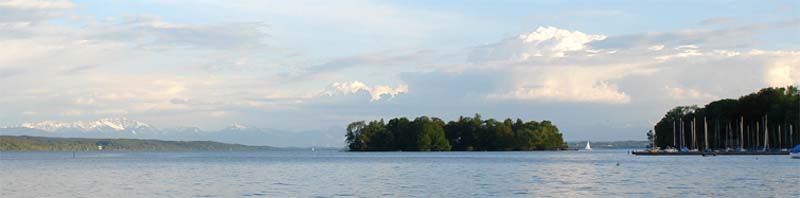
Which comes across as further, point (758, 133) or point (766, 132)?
point (758, 133)

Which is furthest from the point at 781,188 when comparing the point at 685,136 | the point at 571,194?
the point at 685,136

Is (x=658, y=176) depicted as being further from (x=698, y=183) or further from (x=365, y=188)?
(x=365, y=188)

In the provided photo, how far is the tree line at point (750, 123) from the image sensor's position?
166m

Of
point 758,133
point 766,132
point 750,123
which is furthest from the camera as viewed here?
point 750,123

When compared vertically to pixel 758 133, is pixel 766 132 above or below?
below

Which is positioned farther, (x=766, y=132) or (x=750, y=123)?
(x=750, y=123)

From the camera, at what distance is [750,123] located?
173500mm

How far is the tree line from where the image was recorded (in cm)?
16562

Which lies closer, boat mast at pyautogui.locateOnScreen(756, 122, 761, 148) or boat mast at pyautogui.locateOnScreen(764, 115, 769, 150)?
boat mast at pyautogui.locateOnScreen(764, 115, 769, 150)

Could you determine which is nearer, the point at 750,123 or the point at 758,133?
the point at 758,133

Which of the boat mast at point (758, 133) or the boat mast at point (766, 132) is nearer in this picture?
the boat mast at point (766, 132)

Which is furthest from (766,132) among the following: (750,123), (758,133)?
(750,123)

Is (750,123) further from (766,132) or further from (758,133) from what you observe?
(766,132)

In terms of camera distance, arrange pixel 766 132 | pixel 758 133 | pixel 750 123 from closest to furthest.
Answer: pixel 766 132
pixel 758 133
pixel 750 123
